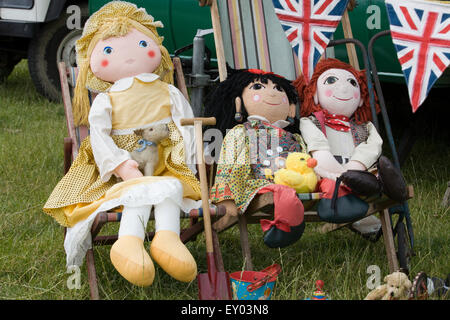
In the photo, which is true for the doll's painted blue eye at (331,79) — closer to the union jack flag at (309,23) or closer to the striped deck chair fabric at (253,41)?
the union jack flag at (309,23)

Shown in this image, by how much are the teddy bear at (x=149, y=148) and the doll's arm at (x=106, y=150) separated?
0.10 m

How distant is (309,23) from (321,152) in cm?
73

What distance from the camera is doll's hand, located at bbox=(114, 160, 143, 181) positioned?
3324 mm

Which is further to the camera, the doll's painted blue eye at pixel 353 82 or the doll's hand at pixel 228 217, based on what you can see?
the doll's painted blue eye at pixel 353 82

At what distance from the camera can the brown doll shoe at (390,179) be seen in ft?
10.2

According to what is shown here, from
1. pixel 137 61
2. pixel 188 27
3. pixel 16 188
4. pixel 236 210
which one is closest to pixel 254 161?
pixel 236 210

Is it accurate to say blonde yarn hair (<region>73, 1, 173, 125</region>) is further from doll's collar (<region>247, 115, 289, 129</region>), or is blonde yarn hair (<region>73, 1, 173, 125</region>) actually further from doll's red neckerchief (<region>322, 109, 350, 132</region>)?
doll's red neckerchief (<region>322, 109, 350, 132</region>)

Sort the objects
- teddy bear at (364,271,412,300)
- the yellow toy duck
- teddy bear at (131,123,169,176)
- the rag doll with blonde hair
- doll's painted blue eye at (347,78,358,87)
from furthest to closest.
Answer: doll's painted blue eye at (347,78,358,87) < teddy bear at (131,123,169,176) < the yellow toy duck < the rag doll with blonde hair < teddy bear at (364,271,412,300)

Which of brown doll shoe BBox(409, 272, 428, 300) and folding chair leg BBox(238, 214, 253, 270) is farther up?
folding chair leg BBox(238, 214, 253, 270)

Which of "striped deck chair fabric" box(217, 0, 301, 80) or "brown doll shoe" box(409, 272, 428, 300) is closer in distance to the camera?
"brown doll shoe" box(409, 272, 428, 300)

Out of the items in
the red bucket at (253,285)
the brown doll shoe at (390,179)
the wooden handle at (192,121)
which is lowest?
the red bucket at (253,285)

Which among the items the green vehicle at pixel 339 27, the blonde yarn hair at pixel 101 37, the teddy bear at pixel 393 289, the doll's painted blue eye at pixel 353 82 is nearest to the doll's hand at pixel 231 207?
the teddy bear at pixel 393 289

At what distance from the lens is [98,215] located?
3.04 metres

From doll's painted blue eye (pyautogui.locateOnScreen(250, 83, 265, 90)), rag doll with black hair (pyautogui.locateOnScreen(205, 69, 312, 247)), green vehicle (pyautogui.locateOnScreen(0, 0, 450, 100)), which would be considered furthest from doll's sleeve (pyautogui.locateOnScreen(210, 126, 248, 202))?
green vehicle (pyautogui.locateOnScreen(0, 0, 450, 100))
